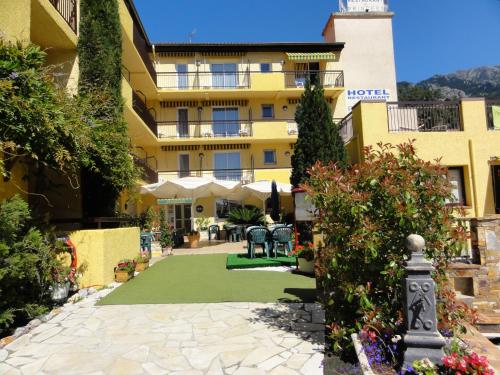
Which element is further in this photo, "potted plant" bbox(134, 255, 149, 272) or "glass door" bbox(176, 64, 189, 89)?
"glass door" bbox(176, 64, 189, 89)

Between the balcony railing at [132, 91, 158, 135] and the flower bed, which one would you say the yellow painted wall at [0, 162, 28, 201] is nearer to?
the flower bed

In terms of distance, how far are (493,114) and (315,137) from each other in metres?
6.39

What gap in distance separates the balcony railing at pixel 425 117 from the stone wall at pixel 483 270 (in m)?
6.63

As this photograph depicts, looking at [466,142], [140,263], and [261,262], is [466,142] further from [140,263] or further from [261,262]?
[140,263]

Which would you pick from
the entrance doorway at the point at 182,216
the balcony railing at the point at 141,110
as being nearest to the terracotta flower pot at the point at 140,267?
the balcony railing at the point at 141,110

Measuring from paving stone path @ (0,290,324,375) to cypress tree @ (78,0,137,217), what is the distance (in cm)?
372

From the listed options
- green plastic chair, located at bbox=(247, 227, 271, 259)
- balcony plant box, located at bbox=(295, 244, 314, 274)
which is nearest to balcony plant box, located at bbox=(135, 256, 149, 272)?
A: green plastic chair, located at bbox=(247, 227, 271, 259)

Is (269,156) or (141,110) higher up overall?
(141,110)

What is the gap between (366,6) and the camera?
96.1 ft

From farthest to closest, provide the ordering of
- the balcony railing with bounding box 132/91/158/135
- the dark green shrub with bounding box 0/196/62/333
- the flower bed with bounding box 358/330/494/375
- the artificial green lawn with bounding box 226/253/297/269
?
the balcony railing with bounding box 132/91/158/135
the artificial green lawn with bounding box 226/253/297/269
the dark green shrub with bounding box 0/196/62/333
the flower bed with bounding box 358/330/494/375

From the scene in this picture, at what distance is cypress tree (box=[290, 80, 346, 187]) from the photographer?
1315 centimetres

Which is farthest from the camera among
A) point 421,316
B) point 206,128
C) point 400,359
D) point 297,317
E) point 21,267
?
point 206,128

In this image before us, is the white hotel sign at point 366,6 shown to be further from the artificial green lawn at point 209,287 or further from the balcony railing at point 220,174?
the artificial green lawn at point 209,287

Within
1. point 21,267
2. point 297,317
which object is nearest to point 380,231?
point 297,317
